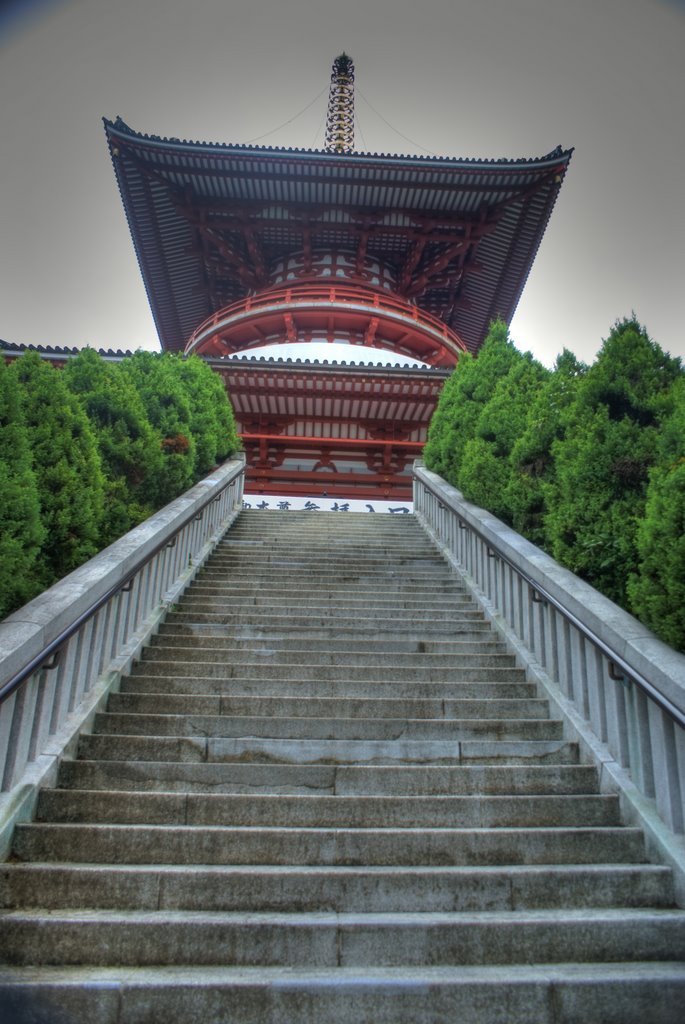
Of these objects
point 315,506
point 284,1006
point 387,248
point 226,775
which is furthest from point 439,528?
point 387,248

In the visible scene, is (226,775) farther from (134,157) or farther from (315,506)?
(134,157)

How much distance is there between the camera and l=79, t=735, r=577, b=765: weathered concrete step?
3822 millimetres

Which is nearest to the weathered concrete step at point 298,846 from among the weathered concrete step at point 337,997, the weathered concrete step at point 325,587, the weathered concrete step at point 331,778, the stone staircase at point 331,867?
the stone staircase at point 331,867

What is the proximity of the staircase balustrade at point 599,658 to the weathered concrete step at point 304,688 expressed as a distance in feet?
1.61

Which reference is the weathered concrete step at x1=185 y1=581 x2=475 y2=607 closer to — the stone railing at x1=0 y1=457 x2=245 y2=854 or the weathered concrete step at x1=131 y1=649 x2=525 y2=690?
the stone railing at x1=0 y1=457 x2=245 y2=854

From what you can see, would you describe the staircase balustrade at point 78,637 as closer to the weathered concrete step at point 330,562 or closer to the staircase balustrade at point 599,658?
the weathered concrete step at point 330,562

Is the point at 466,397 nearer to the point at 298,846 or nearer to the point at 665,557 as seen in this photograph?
the point at 665,557

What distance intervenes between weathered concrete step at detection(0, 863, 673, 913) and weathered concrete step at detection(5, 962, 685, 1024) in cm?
34

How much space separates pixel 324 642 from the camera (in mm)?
5391

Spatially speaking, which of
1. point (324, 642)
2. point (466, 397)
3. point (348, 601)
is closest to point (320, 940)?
point (324, 642)

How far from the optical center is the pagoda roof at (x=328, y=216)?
50.9 feet

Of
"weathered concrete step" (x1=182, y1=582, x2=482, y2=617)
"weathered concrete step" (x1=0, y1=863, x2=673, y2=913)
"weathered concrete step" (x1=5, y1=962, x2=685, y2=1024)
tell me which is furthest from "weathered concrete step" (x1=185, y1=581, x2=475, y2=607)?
"weathered concrete step" (x1=5, y1=962, x2=685, y2=1024)

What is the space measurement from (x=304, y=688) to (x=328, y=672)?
0.35 m

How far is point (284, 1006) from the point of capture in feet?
7.70
